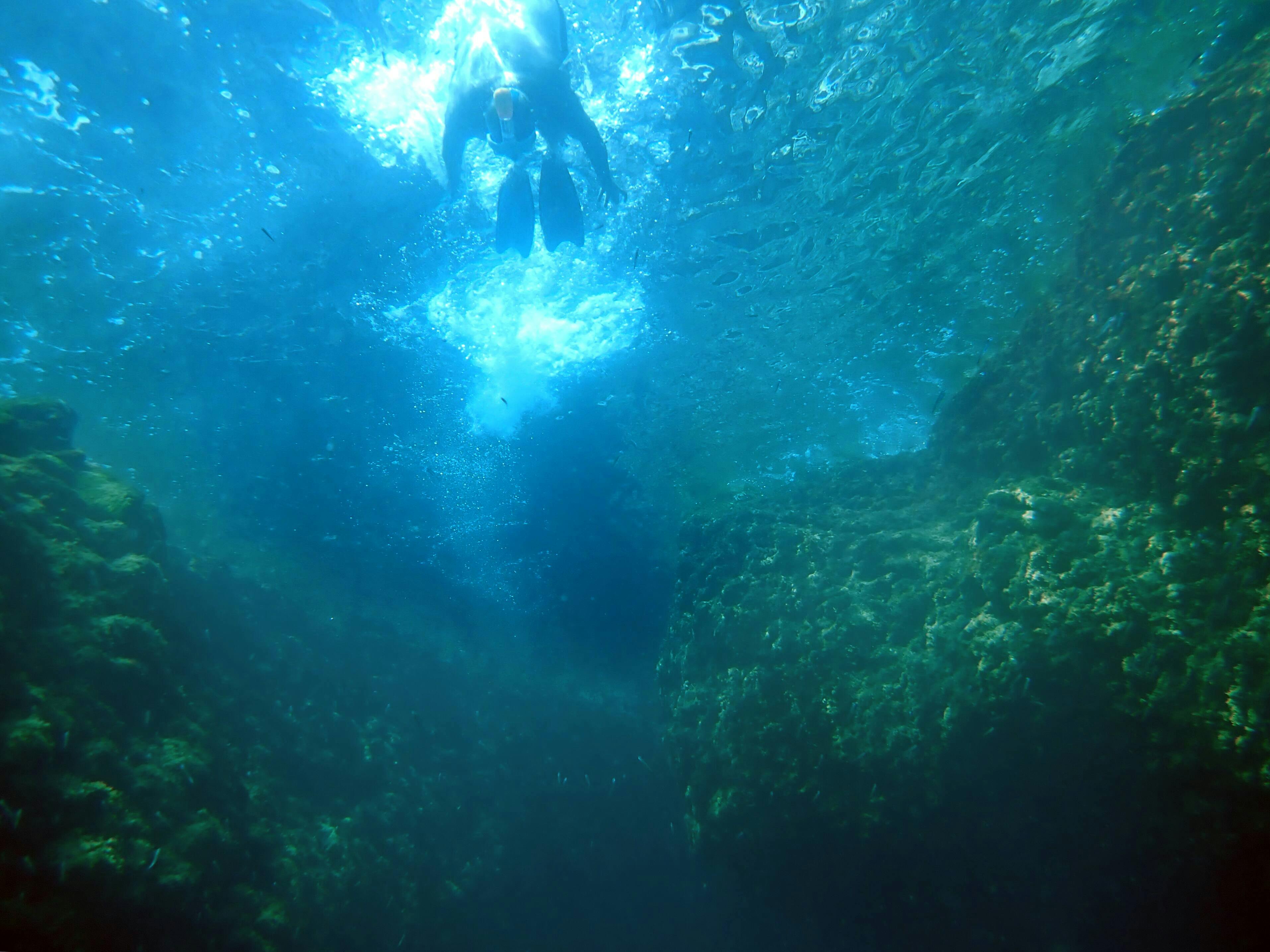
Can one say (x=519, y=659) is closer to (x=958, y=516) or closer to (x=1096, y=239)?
(x=958, y=516)

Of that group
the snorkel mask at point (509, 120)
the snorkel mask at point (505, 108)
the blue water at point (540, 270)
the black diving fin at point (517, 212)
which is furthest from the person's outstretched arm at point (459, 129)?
the black diving fin at point (517, 212)

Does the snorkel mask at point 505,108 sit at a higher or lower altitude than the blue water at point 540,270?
lower

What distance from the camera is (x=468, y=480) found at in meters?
18.0

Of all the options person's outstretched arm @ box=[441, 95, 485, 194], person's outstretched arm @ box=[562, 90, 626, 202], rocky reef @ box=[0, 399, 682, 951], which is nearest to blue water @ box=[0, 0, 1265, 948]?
person's outstretched arm @ box=[562, 90, 626, 202]

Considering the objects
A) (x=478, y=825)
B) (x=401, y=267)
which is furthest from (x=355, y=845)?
(x=401, y=267)

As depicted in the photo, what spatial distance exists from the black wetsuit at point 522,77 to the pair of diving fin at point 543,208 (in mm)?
681

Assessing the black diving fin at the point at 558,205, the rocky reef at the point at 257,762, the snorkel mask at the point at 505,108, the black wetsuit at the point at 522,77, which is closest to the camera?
the rocky reef at the point at 257,762

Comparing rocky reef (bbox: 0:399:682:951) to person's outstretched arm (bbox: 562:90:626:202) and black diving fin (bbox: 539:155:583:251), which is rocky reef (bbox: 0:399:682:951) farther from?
person's outstretched arm (bbox: 562:90:626:202)

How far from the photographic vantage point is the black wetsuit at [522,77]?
7746 mm

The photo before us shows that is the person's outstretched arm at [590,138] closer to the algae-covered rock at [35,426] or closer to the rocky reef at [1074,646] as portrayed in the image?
the rocky reef at [1074,646]

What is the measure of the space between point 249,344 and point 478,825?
540 inches

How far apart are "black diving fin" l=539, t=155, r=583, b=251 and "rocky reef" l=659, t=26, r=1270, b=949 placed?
8.55 metres

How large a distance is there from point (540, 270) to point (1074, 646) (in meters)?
11.8

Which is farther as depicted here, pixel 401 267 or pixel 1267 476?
pixel 401 267
